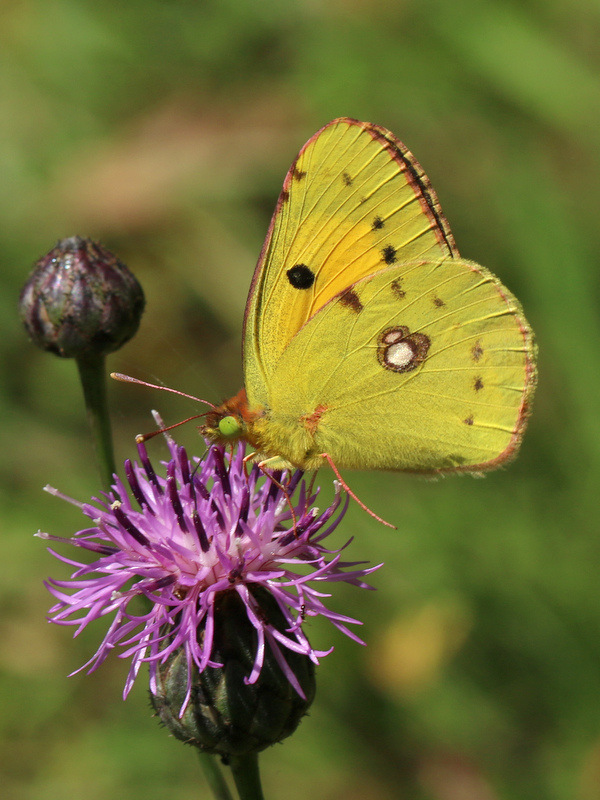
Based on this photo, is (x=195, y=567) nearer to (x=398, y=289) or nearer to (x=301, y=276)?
(x=301, y=276)

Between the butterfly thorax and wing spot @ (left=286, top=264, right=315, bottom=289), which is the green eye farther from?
wing spot @ (left=286, top=264, right=315, bottom=289)

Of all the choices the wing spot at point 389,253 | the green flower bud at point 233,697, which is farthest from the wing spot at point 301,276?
the green flower bud at point 233,697

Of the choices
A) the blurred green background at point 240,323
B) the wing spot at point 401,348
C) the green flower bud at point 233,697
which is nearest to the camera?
the green flower bud at point 233,697

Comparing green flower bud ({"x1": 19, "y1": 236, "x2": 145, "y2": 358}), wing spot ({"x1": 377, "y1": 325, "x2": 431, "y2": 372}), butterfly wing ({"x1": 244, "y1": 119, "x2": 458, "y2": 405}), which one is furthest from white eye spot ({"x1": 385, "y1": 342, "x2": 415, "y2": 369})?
green flower bud ({"x1": 19, "y1": 236, "x2": 145, "y2": 358})

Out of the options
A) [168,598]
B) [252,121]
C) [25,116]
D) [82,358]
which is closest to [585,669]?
[168,598]

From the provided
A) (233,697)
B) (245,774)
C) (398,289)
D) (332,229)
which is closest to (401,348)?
(398,289)

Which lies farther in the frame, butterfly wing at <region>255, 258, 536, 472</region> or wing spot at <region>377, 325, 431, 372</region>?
wing spot at <region>377, 325, 431, 372</region>

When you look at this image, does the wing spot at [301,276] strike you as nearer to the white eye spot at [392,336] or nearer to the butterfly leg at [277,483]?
the white eye spot at [392,336]
